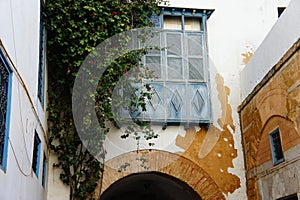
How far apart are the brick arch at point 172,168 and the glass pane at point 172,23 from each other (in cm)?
271

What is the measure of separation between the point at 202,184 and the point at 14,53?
512 cm

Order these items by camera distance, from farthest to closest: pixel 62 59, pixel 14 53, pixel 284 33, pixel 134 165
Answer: pixel 134 165
pixel 62 59
pixel 284 33
pixel 14 53

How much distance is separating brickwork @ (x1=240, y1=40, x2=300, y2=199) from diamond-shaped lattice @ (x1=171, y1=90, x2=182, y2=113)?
135 centimetres

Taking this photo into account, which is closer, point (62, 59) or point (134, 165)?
point (62, 59)

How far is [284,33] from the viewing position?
24.6 ft

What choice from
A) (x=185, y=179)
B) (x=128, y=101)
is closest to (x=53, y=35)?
(x=128, y=101)

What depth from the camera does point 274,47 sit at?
7938 mm

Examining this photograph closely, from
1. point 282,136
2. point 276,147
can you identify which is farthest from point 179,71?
point 282,136

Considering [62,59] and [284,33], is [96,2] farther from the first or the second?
[284,33]

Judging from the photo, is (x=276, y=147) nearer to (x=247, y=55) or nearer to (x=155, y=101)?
(x=155, y=101)

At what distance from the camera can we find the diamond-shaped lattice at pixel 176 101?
908 cm

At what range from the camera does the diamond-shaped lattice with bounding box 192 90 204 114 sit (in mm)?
9141

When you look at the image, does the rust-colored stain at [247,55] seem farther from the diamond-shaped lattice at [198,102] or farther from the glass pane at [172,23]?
the glass pane at [172,23]

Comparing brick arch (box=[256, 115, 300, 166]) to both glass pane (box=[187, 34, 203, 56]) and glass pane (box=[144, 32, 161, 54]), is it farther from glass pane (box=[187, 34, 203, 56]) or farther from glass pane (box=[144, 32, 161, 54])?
glass pane (box=[144, 32, 161, 54])
